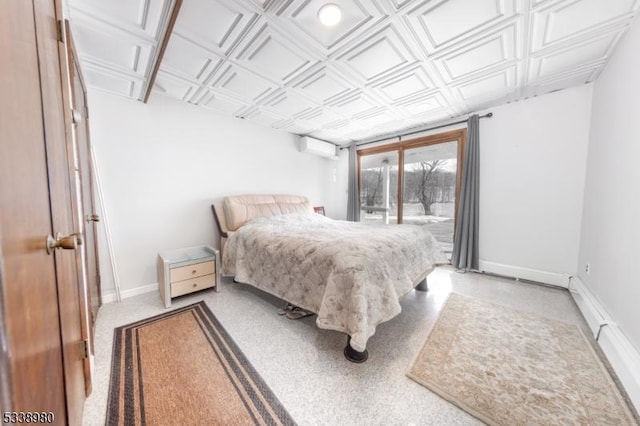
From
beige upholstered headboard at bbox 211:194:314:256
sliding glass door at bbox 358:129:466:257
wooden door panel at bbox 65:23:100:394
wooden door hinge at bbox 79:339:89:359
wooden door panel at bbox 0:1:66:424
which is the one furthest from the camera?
sliding glass door at bbox 358:129:466:257

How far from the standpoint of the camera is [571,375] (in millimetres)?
1421

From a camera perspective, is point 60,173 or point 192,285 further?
point 192,285

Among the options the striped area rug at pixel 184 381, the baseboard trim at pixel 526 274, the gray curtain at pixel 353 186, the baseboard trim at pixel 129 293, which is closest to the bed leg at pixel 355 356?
the striped area rug at pixel 184 381

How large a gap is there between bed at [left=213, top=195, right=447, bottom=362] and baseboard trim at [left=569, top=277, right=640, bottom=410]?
47.1 inches

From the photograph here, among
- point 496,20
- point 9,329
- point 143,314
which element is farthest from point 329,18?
point 143,314

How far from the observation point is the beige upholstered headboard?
2.98 metres

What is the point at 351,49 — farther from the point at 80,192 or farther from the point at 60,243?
the point at 80,192

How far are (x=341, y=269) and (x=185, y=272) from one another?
1.80 m

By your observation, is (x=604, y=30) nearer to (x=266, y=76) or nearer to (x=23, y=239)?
(x=266, y=76)

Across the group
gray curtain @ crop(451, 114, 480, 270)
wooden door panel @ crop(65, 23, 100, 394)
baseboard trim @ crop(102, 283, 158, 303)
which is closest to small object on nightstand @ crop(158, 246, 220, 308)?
baseboard trim @ crop(102, 283, 158, 303)

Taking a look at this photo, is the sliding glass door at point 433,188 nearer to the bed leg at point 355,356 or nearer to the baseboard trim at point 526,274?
the baseboard trim at point 526,274

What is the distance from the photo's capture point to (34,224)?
0.58 metres

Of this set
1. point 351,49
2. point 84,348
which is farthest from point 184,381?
point 351,49

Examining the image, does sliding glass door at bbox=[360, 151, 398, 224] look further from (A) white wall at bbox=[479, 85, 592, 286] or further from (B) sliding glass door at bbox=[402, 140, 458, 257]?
(A) white wall at bbox=[479, 85, 592, 286]
